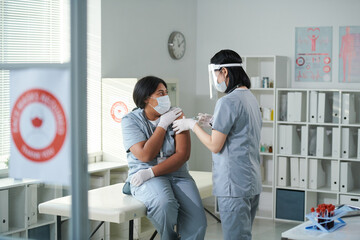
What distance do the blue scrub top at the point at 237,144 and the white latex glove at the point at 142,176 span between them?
0.54 m

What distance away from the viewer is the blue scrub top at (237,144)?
2.71 metres

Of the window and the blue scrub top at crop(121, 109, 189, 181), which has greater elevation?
the window

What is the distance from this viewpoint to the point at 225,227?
107 inches

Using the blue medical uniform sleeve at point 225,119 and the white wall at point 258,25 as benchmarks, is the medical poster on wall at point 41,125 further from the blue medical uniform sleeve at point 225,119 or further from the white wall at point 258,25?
the white wall at point 258,25

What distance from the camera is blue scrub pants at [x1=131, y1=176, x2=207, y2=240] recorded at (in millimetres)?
3121

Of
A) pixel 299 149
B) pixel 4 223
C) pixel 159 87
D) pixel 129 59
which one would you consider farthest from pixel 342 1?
pixel 4 223

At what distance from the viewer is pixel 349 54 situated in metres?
5.21

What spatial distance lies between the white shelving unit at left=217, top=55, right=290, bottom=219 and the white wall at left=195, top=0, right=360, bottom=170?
0.12 meters

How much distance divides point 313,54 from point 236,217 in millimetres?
3065

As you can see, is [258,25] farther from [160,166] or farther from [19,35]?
[19,35]

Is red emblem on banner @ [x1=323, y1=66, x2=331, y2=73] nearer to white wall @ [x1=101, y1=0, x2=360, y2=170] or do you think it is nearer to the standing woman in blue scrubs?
white wall @ [x1=101, y1=0, x2=360, y2=170]

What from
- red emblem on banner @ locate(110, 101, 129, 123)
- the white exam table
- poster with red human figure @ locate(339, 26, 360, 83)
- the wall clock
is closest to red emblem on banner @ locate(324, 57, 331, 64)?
poster with red human figure @ locate(339, 26, 360, 83)

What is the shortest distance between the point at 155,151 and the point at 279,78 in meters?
2.46

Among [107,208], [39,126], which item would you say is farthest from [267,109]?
[39,126]
